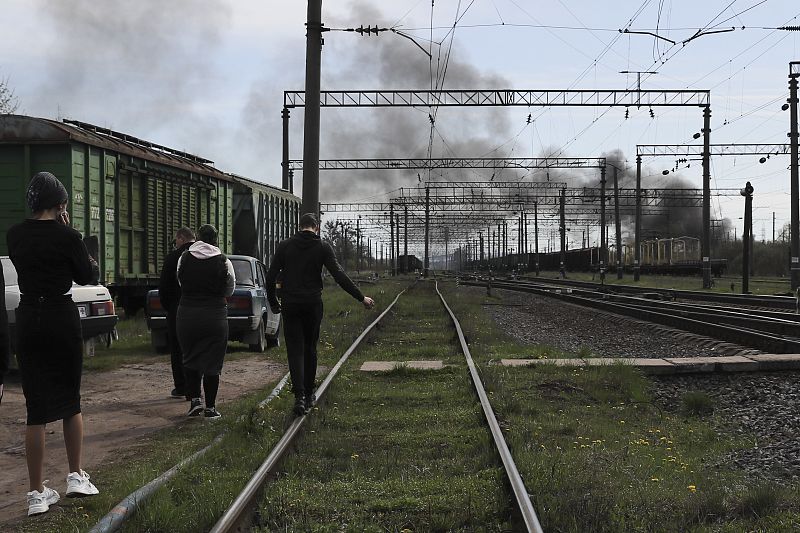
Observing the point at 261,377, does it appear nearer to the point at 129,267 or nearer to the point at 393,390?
the point at 393,390

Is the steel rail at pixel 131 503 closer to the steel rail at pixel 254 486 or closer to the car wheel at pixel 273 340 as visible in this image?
the steel rail at pixel 254 486

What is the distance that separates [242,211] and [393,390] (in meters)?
16.2

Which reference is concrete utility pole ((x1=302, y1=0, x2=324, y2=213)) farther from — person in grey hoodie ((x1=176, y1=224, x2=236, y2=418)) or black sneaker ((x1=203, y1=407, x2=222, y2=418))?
black sneaker ((x1=203, y1=407, x2=222, y2=418))

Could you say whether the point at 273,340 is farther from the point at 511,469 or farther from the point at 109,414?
the point at 511,469

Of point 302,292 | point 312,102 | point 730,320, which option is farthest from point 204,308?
point 730,320

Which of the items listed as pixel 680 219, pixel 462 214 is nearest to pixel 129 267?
pixel 462 214

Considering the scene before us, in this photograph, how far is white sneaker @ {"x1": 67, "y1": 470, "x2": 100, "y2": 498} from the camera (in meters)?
5.35

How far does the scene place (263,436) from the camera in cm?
705

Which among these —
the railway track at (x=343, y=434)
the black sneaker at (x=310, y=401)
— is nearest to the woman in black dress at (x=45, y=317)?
the railway track at (x=343, y=434)

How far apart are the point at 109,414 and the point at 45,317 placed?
3915 mm

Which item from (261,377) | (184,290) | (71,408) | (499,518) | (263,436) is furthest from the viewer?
(261,377)

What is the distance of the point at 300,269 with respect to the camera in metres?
8.34

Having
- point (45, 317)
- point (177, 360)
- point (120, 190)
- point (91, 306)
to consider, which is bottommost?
point (177, 360)

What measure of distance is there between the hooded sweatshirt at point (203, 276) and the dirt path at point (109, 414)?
1.26 m
